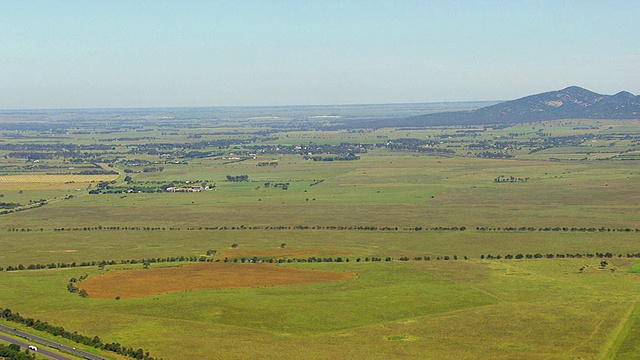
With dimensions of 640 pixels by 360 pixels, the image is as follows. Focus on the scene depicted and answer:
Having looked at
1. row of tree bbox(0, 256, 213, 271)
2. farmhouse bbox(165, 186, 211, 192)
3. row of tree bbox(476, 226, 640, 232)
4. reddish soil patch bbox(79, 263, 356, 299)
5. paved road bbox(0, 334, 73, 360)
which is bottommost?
farmhouse bbox(165, 186, 211, 192)

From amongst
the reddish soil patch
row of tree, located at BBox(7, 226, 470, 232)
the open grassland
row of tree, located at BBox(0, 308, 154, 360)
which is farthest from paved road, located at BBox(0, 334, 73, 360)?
row of tree, located at BBox(7, 226, 470, 232)

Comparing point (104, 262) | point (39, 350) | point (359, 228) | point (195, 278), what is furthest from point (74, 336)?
point (359, 228)

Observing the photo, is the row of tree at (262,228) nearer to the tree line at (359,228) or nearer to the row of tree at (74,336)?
the tree line at (359,228)

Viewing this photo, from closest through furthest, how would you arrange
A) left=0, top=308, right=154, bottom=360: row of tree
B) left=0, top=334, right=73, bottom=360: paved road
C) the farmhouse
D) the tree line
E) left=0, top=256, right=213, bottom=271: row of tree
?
left=0, top=334, right=73, bottom=360: paved road < left=0, top=308, right=154, bottom=360: row of tree < left=0, top=256, right=213, bottom=271: row of tree < the tree line < the farmhouse

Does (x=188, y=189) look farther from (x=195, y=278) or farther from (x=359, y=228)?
(x=195, y=278)

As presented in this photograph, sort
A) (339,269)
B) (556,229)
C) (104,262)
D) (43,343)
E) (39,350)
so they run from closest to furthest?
(39,350) → (43,343) → (339,269) → (104,262) → (556,229)

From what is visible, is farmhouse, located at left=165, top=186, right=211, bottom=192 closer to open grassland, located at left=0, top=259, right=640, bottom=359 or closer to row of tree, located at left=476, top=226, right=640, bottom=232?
row of tree, located at left=476, top=226, right=640, bottom=232
